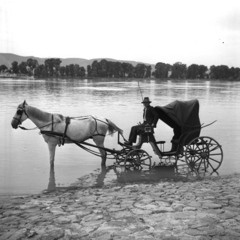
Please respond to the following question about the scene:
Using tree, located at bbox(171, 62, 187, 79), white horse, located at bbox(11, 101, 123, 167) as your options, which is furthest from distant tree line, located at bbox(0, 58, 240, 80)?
white horse, located at bbox(11, 101, 123, 167)

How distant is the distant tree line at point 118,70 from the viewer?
17575 centimetres

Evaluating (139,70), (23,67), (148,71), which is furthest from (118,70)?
(23,67)

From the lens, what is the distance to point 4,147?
14.4 metres

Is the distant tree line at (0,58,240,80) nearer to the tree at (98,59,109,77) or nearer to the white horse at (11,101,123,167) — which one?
the tree at (98,59,109,77)

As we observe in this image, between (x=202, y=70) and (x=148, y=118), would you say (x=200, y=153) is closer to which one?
(x=148, y=118)

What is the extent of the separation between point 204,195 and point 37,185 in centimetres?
458

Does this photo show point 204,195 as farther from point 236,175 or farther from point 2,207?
point 2,207

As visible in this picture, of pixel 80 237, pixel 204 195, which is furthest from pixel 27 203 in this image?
pixel 204 195

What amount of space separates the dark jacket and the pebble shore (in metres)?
2.74

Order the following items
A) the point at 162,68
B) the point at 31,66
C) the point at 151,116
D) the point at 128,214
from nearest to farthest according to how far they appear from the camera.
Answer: the point at 128,214 → the point at 151,116 → the point at 162,68 → the point at 31,66

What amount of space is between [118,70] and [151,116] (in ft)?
551

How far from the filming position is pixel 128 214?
6488mm

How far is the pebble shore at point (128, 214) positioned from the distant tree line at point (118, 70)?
169 metres

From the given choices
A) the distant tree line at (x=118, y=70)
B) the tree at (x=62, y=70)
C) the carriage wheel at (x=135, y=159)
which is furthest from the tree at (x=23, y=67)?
the carriage wheel at (x=135, y=159)
